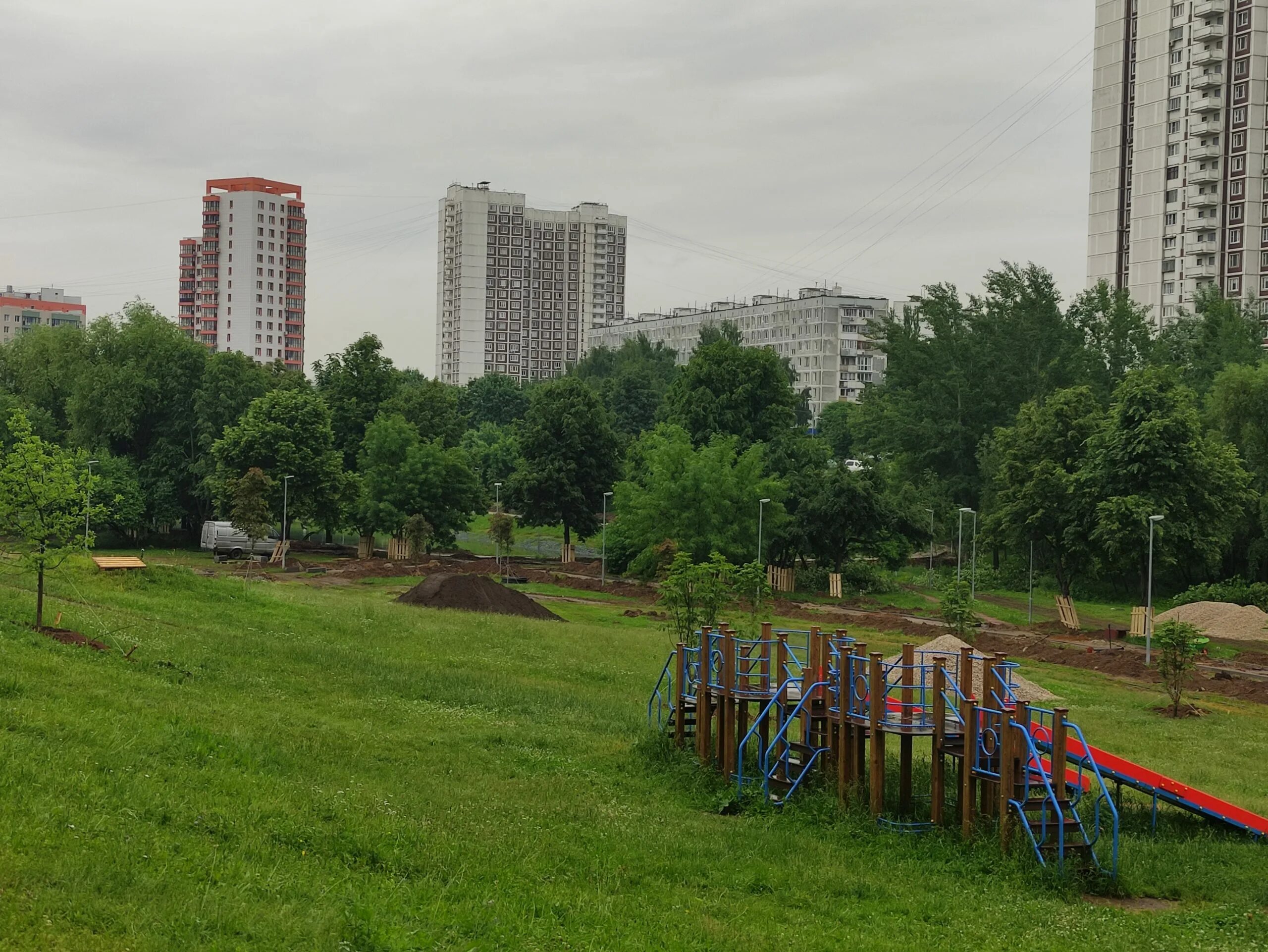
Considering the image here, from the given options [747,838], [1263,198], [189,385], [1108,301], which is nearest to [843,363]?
[1263,198]

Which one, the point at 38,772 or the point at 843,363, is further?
the point at 843,363

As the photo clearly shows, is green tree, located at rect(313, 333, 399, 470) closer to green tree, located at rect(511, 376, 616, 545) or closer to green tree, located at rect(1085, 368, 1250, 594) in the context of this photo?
green tree, located at rect(511, 376, 616, 545)

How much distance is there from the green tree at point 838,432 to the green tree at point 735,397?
154 ft

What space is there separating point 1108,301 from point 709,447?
36815 millimetres

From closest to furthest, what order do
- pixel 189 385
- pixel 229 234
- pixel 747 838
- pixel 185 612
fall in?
1. pixel 747 838
2. pixel 185 612
3. pixel 189 385
4. pixel 229 234

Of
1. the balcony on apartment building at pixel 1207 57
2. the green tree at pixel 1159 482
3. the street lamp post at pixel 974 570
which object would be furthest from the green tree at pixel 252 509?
the balcony on apartment building at pixel 1207 57

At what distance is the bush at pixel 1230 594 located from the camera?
5909 cm

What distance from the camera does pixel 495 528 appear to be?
237 feet

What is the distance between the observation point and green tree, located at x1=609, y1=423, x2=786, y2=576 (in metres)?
62.0

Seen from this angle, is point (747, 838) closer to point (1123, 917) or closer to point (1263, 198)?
point (1123, 917)

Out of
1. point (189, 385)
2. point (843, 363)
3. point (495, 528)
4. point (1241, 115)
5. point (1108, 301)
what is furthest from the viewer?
point (843, 363)

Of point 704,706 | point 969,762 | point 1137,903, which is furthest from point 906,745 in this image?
point 704,706

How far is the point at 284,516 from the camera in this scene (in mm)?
70000

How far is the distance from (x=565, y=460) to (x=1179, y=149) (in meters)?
62.7
